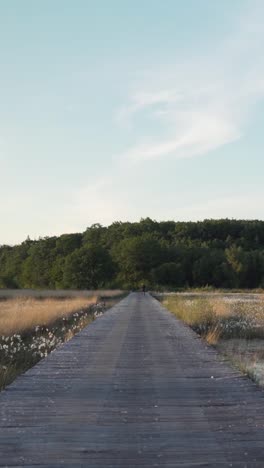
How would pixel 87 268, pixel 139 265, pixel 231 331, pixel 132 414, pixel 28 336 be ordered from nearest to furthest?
1. pixel 132 414
2. pixel 28 336
3. pixel 231 331
4. pixel 87 268
5. pixel 139 265

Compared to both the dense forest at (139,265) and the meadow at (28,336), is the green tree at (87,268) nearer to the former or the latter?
the dense forest at (139,265)

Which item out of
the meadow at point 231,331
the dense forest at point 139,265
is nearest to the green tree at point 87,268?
the dense forest at point 139,265

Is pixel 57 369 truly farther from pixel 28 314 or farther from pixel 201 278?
pixel 201 278

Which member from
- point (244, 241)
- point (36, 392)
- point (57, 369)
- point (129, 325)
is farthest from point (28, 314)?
point (244, 241)

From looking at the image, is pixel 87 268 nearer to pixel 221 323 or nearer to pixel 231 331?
pixel 221 323

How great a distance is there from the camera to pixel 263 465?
5.10 m

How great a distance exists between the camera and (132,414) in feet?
23.2

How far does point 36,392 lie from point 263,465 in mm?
4046

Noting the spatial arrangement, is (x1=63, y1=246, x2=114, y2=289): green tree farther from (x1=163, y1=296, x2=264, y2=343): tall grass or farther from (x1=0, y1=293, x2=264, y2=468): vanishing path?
(x1=0, y1=293, x2=264, y2=468): vanishing path

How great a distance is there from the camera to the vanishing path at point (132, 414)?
17.7 ft

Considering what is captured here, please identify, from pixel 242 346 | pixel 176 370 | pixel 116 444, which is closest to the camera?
pixel 116 444

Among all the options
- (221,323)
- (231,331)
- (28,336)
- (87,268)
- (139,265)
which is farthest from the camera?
(139,265)

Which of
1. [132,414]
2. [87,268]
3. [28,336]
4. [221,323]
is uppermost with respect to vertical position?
[87,268]

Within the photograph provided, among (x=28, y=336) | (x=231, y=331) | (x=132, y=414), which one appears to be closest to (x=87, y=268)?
(x=231, y=331)
